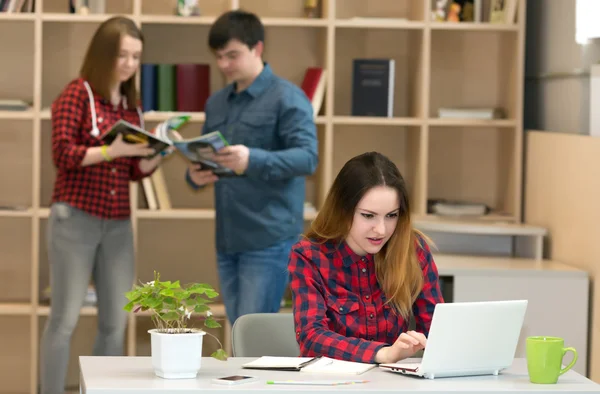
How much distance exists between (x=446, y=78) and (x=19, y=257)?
2.28m

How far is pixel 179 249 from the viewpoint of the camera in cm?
507

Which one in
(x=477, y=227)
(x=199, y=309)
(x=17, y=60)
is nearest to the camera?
(x=199, y=309)

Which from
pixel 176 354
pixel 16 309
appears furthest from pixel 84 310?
pixel 176 354

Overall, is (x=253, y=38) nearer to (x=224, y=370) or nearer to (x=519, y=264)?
(x=519, y=264)

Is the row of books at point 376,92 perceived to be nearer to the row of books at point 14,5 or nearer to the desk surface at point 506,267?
the desk surface at point 506,267

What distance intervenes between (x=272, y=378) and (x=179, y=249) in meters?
3.00

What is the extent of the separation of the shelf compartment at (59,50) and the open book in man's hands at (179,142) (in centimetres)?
120

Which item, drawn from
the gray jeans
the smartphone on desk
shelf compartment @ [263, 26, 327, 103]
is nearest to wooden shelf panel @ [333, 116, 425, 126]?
shelf compartment @ [263, 26, 327, 103]

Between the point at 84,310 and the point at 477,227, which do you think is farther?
the point at 84,310

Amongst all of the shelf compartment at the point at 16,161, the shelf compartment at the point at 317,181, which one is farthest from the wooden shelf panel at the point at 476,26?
the shelf compartment at the point at 16,161

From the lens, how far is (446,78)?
505 centimetres

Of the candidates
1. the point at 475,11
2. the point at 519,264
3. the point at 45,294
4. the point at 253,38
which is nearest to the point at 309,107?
the point at 253,38

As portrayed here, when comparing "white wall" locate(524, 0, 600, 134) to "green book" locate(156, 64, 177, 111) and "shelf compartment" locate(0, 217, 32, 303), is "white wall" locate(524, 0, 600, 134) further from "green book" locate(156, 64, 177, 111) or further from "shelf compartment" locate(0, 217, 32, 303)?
"shelf compartment" locate(0, 217, 32, 303)

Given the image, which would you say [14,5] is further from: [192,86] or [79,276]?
[79,276]
